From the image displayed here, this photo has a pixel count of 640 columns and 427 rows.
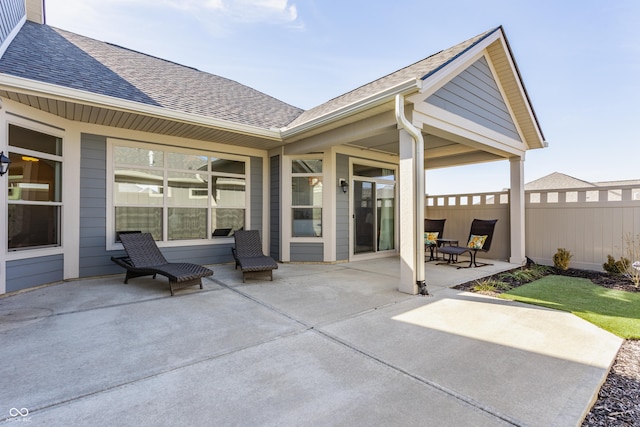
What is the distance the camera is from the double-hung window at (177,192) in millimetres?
5852

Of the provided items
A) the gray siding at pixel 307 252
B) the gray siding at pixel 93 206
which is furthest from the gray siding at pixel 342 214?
the gray siding at pixel 93 206

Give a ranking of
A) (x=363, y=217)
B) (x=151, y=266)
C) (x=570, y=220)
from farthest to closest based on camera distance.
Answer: (x=363, y=217) → (x=570, y=220) → (x=151, y=266)

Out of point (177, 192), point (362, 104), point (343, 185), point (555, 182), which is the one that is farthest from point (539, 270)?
point (555, 182)

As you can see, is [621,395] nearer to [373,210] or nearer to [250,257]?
[250,257]

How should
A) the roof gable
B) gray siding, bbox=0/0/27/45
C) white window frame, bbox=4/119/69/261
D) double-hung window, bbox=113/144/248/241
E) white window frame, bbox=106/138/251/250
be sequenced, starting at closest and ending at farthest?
white window frame, bbox=4/119/69/261, gray siding, bbox=0/0/27/45, white window frame, bbox=106/138/251/250, double-hung window, bbox=113/144/248/241, the roof gable

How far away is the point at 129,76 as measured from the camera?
6.07m

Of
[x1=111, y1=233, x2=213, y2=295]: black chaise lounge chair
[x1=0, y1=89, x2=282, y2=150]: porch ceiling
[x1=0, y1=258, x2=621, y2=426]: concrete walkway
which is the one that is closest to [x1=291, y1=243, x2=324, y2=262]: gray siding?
[x1=0, y1=89, x2=282, y2=150]: porch ceiling

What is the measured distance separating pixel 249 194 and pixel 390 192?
3.92m

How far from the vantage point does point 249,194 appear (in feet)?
24.2

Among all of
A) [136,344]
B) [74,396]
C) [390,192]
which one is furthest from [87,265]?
[390,192]

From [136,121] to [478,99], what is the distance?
658cm

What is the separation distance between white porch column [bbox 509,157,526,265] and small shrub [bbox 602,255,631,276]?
149 cm

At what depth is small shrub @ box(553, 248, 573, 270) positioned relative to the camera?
21.6 ft

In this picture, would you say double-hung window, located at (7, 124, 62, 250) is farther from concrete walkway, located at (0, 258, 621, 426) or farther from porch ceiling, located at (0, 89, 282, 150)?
concrete walkway, located at (0, 258, 621, 426)
